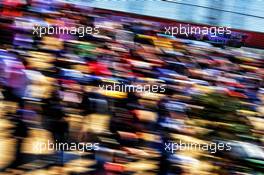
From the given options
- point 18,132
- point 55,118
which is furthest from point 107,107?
point 18,132

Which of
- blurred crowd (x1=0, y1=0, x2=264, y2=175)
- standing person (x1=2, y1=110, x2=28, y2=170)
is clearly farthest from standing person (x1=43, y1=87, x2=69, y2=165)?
standing person (x1=2, y1=110, x2=28, y2=170)

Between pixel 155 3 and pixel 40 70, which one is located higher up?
pixel 155 3

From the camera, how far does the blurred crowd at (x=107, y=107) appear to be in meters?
2.56

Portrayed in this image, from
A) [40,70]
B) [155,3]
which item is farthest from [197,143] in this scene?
[155,3]

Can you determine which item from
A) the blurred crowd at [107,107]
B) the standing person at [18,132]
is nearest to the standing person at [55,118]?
the blurred crowd at [107,107]

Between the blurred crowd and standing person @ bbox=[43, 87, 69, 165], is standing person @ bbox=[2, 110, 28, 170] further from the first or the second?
standing person @ bbox=[43, 87, 69, 165]

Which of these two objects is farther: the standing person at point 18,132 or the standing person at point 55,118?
the standing person at point 55,118

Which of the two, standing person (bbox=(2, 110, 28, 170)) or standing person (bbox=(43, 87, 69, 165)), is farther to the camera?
standing person (bbox=(43, 87, 69, 165))

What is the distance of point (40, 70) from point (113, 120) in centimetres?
55

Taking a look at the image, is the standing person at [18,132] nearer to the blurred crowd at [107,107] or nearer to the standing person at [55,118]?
the blurred crowd at [107,107]

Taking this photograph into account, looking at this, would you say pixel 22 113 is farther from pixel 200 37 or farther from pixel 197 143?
pixel 200 37

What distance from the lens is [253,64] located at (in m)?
4.61

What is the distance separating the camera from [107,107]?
2850 millimetres

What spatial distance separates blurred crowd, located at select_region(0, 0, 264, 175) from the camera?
256 cm
